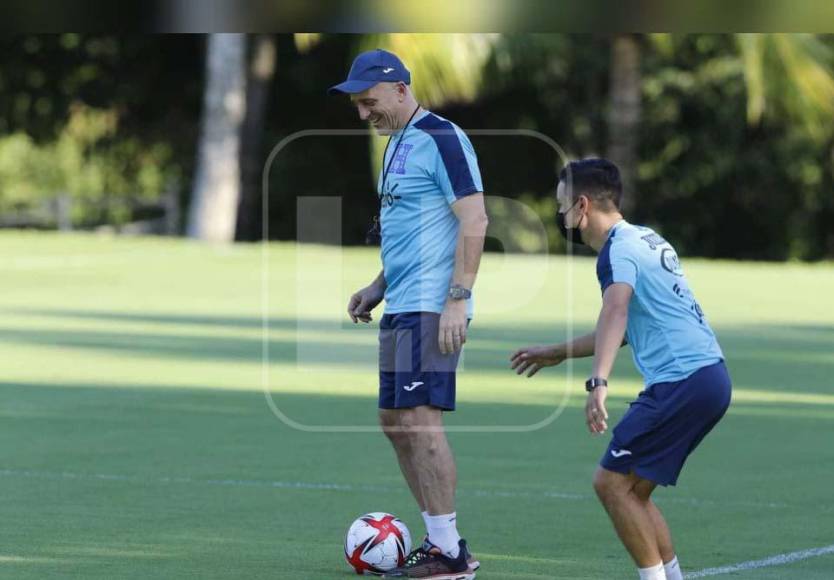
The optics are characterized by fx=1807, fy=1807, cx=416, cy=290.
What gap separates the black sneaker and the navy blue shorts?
1.21 metres

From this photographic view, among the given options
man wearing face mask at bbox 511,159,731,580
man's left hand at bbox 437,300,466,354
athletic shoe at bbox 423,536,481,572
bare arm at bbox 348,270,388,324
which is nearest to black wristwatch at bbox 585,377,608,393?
man wearing face mask at bbox 511,159,731,580

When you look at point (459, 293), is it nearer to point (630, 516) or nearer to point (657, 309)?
point (657, 309)

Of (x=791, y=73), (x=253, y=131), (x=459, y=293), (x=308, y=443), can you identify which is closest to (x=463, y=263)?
(x=459, y=293)

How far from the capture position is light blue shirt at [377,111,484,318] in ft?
26.6

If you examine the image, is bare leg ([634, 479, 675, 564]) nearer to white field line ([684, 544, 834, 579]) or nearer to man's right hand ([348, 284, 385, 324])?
white field line ([684, 544, 834, 579])

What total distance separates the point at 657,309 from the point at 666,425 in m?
0.46

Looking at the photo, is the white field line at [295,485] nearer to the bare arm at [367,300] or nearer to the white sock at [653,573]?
the bare arm at [367,300]

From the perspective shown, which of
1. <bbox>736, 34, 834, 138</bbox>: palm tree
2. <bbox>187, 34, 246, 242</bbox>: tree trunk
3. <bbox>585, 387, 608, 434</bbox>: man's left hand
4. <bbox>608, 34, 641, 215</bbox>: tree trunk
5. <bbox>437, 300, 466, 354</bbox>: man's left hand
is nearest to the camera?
<bbox>585, 387, 608, 434</bbox>: man's left hand

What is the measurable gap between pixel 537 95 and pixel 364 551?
3772cm

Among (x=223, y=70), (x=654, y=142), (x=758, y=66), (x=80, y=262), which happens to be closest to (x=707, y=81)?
(x=654, y=142)

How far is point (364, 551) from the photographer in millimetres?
8133

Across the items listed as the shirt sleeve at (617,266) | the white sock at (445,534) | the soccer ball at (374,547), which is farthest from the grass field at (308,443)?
the shirt sleeve at (617,266)

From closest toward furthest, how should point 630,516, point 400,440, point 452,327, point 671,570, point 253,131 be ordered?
point 630,516 → point 671,570 → point 452,327 → point 400,440 → point 253,131

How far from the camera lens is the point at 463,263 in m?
8.05
